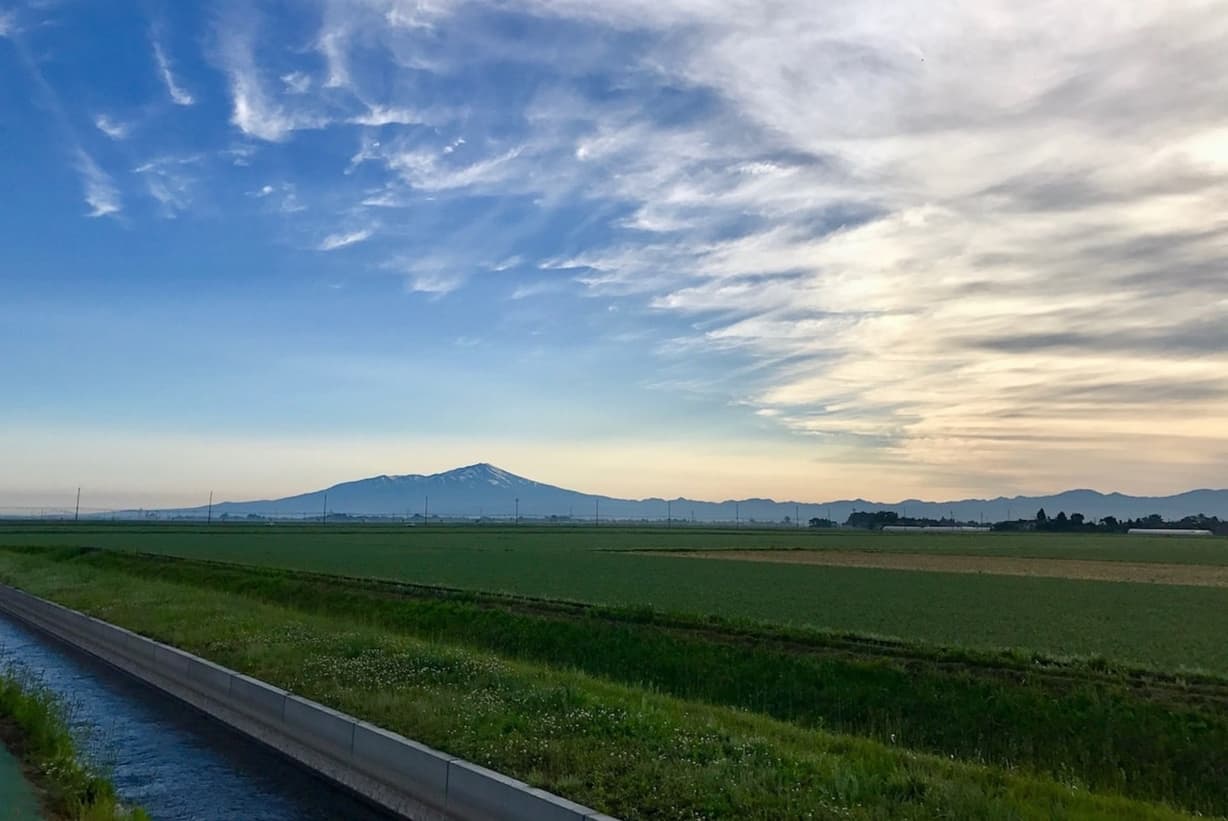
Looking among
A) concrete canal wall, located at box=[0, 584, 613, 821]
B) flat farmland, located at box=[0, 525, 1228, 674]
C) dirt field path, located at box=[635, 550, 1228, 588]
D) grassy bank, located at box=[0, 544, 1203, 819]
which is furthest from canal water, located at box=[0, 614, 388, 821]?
dirt field path, located at box=[635, 550, 1228, 588]

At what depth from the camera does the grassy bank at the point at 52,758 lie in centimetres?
856

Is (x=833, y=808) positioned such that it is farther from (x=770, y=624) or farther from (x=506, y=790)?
(x=770, y=624)

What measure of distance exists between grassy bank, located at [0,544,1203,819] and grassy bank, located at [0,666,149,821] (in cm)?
292

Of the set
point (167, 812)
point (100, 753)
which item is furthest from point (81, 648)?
point (167, 812)

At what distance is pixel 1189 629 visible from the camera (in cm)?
2402

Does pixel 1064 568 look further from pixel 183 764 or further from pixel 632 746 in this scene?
pixel 183 764

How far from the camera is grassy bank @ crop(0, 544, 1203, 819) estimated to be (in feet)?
27.2

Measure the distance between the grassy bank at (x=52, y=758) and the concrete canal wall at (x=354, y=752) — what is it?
2075mm

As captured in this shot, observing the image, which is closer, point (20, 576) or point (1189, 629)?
point (1189, 629)

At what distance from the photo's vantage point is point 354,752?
1062cm

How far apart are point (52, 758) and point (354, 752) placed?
131 inches

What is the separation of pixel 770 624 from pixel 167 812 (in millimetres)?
15604

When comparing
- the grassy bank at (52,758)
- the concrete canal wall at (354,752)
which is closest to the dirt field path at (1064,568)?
the concrete canal wall at (354,752)

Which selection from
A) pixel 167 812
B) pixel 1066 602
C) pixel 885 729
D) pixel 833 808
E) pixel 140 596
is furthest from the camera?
pixel 1066 602
